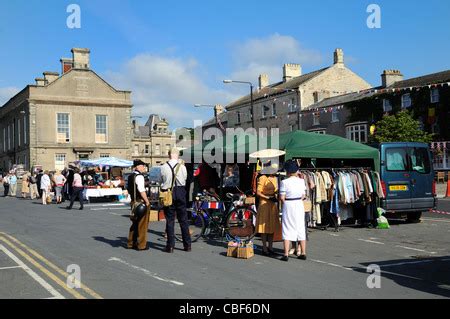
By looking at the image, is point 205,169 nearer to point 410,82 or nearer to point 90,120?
point 410,82

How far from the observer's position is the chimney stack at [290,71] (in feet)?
190

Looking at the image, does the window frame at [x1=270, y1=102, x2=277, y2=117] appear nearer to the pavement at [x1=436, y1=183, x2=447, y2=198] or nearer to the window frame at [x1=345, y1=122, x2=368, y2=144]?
the window frame at [x1=345, y1=122, x2=368, y2=144]

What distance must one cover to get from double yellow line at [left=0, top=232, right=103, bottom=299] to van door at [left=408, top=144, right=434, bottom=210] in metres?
10.3

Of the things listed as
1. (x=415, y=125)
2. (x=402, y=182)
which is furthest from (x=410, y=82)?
(x=402, y=182)

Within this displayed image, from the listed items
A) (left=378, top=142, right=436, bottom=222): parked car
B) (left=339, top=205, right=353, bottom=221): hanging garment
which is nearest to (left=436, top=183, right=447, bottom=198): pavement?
(left=378, top=142, right=436, bottom=222): parked car

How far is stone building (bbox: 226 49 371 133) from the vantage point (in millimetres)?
50312

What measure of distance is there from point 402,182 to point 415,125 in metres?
25.9

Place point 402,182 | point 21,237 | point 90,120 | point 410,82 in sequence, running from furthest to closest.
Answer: point 90,120
point 410,82
point 402,182
point 21,237

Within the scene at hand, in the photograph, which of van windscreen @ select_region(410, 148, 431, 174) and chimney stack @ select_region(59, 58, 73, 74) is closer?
van windscreen @ select_region(410, 148, 431, 174)

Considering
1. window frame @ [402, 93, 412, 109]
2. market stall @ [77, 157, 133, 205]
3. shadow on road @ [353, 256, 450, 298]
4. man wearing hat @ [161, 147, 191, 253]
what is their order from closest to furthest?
shadow on road @ [353, 256, 450, 298], man wearing hat @ [161, 147, 191, 253], market stall @ [77, 157, 133, 205], window frame @ [402, 93, 412, 109]

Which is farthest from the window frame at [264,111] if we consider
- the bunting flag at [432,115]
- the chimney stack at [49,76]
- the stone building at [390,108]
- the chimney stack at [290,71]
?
the chimney stack at [49,76]

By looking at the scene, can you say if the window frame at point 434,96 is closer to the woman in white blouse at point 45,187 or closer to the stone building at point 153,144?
the woman in white blouse at point 45,187
